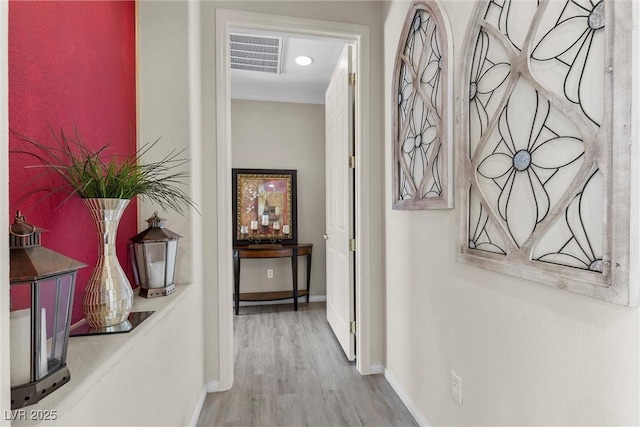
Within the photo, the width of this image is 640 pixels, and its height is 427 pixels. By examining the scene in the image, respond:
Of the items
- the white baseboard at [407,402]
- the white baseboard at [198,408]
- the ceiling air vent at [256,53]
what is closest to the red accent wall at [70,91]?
the white baseboard at [198,408]

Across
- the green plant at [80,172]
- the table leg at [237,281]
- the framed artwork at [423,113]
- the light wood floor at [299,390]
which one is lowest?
the light wood floor at [299,390]

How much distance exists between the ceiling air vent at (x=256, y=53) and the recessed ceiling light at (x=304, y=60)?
0.18 m

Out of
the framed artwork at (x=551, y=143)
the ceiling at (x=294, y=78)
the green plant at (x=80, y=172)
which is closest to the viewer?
the framed artwork at (x=551, y=143)

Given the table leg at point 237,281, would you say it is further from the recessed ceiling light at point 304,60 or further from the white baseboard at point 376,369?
the recessed ceiling light at point 304,60

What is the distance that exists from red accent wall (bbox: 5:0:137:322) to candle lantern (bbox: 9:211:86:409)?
23 cm

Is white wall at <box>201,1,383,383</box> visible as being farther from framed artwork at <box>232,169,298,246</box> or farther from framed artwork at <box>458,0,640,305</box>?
framed artwork at <box>232,169,298,246</box>

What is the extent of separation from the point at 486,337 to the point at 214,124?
182 centimetres

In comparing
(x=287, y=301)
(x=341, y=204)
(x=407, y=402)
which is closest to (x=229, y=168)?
(x=341, y=204)

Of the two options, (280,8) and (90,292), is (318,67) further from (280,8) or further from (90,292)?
(90,292)

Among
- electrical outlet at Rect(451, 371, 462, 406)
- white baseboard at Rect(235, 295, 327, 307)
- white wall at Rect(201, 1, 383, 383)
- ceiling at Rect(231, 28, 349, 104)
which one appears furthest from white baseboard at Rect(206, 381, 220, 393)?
ceiling at Rect(231, 28, 349, 104)

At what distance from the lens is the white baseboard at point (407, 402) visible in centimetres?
165

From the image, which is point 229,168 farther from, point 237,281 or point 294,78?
point 294,78

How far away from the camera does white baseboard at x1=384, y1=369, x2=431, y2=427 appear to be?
1.65 metres

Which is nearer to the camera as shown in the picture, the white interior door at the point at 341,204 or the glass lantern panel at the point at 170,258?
the glass lantern panel at the point at 170,258
